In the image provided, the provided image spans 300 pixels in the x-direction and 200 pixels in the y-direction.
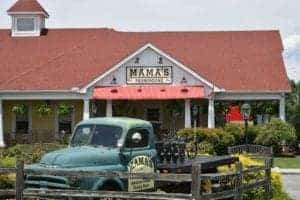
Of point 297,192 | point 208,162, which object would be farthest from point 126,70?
point 208,162

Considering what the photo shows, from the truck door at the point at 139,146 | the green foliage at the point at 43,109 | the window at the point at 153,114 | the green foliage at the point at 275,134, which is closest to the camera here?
the truck door at the point at 139,146

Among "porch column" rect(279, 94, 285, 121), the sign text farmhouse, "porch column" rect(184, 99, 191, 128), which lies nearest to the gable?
the sign text farmhouse

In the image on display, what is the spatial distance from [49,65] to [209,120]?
10.0m

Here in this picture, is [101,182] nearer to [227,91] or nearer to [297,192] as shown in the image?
[297,192]

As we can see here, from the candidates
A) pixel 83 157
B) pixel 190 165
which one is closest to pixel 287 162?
pixel 190 165

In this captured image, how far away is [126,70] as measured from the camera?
39781 millimetres

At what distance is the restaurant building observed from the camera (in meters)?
39.3

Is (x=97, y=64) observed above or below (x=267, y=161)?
above

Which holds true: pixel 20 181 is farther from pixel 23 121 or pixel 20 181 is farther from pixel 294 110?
pixel 294 110

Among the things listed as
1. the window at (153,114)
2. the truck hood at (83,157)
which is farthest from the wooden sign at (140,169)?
the window at (153,114)

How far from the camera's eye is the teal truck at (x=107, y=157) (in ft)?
44.5

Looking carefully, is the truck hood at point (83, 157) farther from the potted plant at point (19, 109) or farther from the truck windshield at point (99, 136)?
the potted plant at point (19, 109)

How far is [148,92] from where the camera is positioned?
39.1m

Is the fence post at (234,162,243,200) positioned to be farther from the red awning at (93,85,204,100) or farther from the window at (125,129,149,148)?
the red awning at (93,85,204,100)
